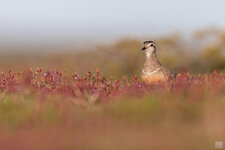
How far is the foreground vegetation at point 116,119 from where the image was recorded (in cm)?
566

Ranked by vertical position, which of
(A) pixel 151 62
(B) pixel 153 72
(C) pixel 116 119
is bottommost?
(C) pixel 116 119

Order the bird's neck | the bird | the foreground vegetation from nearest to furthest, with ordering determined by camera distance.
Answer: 1. the foreground vegetation
2. the bird
3. the bird's neck

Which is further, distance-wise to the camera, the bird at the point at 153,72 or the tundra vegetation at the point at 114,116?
the bird at the point at 153,72

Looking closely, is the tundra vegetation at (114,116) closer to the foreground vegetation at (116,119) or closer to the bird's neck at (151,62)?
the foreground vegetation at (116,119)

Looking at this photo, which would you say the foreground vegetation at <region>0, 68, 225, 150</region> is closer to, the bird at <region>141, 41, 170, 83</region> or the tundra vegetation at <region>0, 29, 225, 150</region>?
the tundra vegetation at <region>0, 29, 225, 150</region>

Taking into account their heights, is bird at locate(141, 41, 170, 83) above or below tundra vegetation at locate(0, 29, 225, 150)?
above

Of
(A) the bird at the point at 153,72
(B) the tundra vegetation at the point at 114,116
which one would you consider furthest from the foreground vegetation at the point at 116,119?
(A) the bird at the point at 153,72

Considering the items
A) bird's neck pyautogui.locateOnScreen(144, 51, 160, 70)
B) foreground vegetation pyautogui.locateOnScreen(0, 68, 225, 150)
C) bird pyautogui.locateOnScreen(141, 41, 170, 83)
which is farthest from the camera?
bird's neck pyautogui.locateOnScreen(144, 51, 160, 70)

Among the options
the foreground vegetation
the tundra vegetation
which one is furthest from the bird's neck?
the foreground vegetation

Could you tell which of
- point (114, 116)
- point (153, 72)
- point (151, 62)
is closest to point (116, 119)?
point (114, 116)

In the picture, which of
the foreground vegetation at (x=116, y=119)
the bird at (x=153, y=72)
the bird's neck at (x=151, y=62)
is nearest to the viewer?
the foreground vegetation at (x=116, y=119)

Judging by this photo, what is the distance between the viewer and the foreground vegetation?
5664 mm

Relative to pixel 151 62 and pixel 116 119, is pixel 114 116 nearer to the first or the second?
pixel 116 119

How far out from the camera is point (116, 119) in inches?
254
